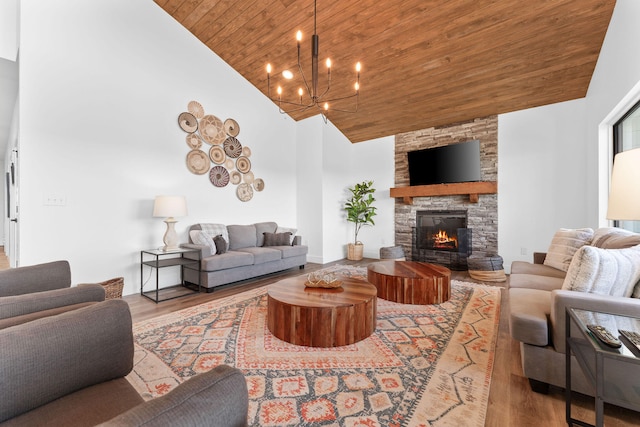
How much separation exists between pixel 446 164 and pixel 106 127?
526cm

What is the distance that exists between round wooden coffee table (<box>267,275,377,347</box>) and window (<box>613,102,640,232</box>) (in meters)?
3.16

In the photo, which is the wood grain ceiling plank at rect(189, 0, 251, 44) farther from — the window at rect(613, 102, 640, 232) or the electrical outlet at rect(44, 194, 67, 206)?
the window at rect(613, 102, 640, 232)

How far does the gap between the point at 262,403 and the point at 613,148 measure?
4.73 meters

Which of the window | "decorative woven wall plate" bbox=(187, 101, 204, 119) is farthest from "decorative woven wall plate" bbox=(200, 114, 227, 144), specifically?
the window

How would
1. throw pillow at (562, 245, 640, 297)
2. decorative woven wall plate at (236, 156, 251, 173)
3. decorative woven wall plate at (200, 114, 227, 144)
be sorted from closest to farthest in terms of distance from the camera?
throw pillow at (562, 245, 640, 297) → decorative woven wall plate at (200, 114, 227, 144) → decorative woven wall plate at (236, 156, 251, 173)

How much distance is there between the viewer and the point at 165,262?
3609mm

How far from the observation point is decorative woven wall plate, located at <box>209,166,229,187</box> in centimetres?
456

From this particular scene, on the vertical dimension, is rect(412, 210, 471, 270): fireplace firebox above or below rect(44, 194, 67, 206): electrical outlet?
below

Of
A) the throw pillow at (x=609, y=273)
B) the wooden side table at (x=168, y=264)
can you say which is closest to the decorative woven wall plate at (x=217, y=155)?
the wooden side table at (x=168, y=264)

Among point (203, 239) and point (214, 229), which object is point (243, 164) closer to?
point (214, 229)

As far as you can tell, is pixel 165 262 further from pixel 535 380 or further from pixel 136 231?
pixel 535 380

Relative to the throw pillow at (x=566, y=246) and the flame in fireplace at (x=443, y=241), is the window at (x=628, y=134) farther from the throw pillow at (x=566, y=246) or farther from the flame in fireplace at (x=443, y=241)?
the flame in fireplace at (x=443, y=241)

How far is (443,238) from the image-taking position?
206 inches

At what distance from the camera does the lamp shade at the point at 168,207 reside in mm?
3498
